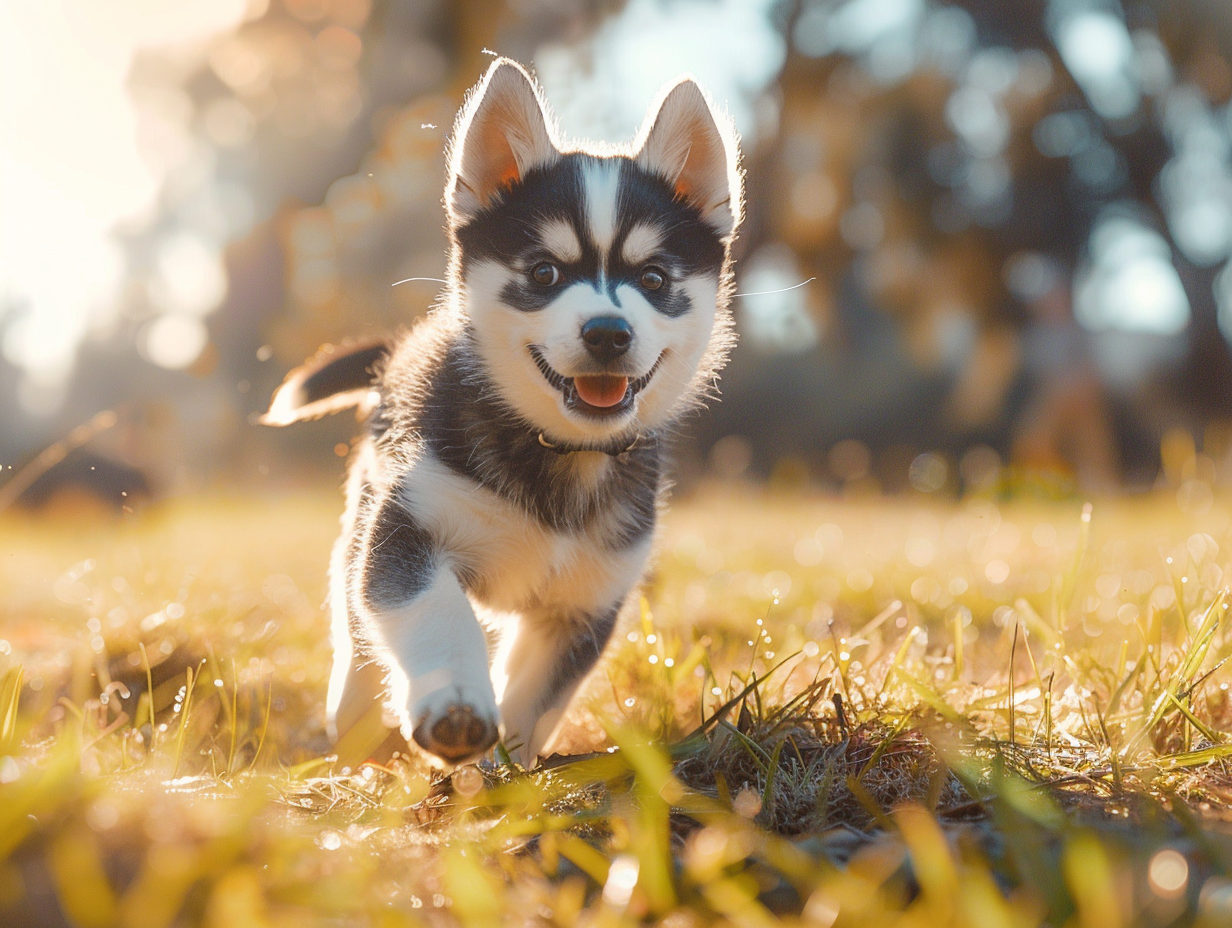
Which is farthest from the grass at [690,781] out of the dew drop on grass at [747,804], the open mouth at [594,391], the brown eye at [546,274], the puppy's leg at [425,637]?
the brown eye at [546,274]

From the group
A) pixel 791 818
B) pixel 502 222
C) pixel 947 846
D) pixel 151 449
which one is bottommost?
pixel 151 449

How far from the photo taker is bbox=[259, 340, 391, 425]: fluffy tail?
10.7ft

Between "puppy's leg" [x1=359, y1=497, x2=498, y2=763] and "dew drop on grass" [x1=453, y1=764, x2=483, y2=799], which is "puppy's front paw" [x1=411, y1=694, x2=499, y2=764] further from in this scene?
"dew drop on grass" [x1=453, y1=764, x2=483, y2=799]

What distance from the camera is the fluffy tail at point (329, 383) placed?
3.25 metres

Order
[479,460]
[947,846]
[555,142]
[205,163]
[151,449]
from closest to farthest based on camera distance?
[947,846]
[479,460]
[555,142]
[151,449]
[205,163]

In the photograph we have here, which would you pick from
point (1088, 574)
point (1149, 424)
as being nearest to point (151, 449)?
point (1088, 574)

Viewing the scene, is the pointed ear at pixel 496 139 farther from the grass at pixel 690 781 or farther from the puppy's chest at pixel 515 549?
the grass at pixel 690 781

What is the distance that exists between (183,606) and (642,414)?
1797mm

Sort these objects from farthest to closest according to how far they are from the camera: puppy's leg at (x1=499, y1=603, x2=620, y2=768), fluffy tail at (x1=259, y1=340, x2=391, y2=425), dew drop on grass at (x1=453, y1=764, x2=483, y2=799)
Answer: fluffy tail at (x1=259, y1=340, x2=391, y2=425) < puppy's leg at (x1=499, y1=603, x2=620, y2=768) < dew drop on grass at (x1=453, y1=764, x2=483, y2=799)

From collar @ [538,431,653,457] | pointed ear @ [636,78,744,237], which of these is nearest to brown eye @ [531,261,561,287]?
→ collar @ [538,431,653,457]

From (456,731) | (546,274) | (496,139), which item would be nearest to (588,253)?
(546,274)

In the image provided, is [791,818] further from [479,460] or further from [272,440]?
[272,440]

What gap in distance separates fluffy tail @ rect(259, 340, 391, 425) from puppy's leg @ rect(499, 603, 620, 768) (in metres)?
1.08

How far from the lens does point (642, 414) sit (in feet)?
9.29
